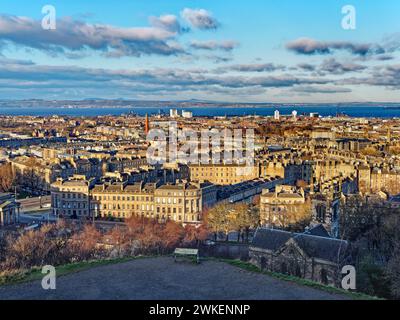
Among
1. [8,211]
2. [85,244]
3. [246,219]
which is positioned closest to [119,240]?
[85,244]

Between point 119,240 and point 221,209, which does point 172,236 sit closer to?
point 119,240

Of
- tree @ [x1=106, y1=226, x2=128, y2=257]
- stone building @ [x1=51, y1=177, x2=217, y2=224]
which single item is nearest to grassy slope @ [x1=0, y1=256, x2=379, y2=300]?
tree @ [x1=106, y1=226, x2=128, y2=257]

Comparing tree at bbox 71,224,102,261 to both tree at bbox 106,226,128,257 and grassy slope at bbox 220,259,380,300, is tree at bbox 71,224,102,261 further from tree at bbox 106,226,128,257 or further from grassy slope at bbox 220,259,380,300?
grassy slope at bbox 220,259,380,300

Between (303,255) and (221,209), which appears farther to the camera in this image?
(221,209)

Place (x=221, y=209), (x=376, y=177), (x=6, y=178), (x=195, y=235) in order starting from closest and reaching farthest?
(x=195, y=235), (x=221, y=209), (x=376, y=177), (x=6, y=178)
